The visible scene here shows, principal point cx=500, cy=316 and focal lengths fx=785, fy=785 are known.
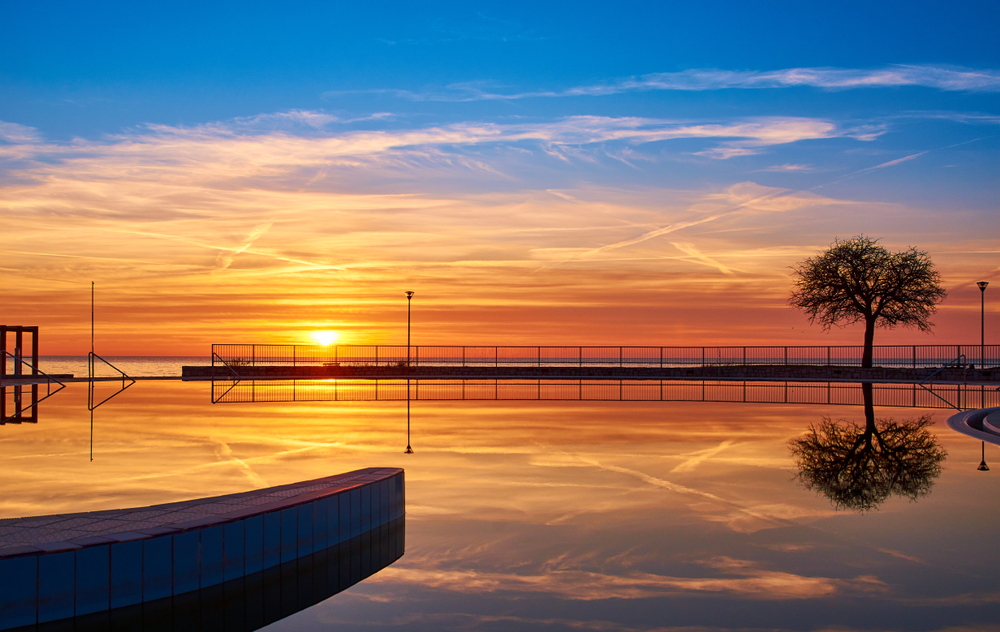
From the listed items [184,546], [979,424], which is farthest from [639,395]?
[184,546]

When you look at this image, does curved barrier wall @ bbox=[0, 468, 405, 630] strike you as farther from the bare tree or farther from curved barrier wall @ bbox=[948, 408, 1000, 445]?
the bare tree

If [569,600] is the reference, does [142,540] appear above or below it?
above

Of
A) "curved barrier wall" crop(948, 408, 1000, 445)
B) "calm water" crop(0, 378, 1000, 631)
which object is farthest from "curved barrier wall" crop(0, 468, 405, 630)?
"curved barrier wall" crop(948, 408, 1000, 445)

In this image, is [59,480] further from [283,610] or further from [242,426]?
[242,426]

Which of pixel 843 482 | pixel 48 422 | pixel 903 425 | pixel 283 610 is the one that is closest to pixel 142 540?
pixel 283 610

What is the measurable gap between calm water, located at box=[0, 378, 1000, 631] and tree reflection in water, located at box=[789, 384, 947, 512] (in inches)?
9.8

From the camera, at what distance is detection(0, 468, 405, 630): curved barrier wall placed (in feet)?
17.6

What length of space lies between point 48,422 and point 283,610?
14775 millimetres

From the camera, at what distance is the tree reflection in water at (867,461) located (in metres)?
9.74

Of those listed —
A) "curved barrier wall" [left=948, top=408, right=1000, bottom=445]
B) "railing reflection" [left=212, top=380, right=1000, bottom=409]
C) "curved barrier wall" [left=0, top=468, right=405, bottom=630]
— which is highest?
"curved barrier wall" [left=0, top=468, right=405, bottom=630]

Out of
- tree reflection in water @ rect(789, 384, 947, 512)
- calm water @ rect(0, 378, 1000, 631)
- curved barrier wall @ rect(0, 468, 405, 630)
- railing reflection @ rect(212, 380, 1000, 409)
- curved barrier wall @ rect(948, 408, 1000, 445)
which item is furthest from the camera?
railing reflection @ rect(212, 380, 1000, 409)

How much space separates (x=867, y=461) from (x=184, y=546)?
33.9 feet

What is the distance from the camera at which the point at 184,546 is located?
19.3ft

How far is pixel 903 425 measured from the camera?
17875mm
